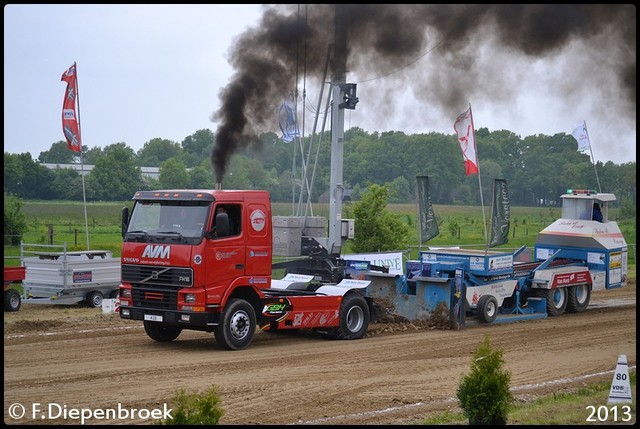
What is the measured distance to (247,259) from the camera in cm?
1527

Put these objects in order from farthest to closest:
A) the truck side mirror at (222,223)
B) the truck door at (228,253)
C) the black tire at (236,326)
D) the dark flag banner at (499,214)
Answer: the dark flag banner at (499,214), the black tire at (236,326), the truck door at (228,253), the truck side mirror at (222,223)

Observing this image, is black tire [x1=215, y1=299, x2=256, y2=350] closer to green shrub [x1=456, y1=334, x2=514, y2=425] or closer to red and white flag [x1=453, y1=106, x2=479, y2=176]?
green shrub [x1=456, y1=334, x2=514, y2=425]

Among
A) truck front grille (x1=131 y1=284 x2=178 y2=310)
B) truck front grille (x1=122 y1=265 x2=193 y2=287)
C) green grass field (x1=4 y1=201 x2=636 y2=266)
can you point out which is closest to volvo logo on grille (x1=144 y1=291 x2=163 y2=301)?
truck front grille (x1=131 y1=284 x2=178 y2=310)

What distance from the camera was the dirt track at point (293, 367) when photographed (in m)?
10.7

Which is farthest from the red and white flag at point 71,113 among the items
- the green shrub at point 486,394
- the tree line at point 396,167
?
the green shrub at point 486,394

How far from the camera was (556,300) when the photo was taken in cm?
2141

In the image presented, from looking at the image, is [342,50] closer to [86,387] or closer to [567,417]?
[86,387]

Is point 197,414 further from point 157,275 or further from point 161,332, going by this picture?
point 161,332

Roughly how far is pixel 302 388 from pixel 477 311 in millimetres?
7989

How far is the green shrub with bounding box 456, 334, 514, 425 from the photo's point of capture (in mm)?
8820

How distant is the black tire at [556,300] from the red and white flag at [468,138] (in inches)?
178

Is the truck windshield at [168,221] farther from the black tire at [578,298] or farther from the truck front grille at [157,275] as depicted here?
the black tire at [578,298]

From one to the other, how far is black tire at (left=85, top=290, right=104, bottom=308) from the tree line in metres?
19.1

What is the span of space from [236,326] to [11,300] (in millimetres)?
8465
